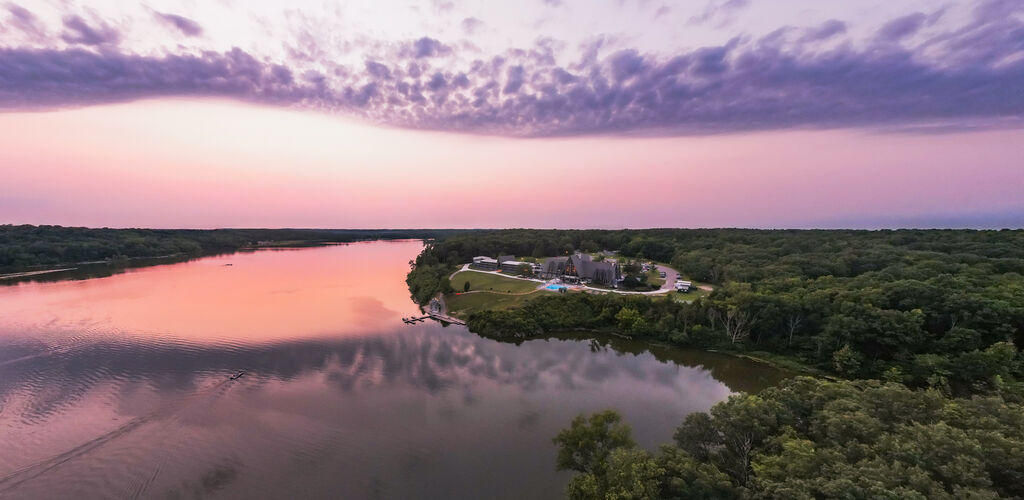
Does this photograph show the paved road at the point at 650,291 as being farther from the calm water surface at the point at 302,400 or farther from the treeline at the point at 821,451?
the treeline at the point at 821,451

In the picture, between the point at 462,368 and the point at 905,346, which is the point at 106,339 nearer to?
the point at 462,368

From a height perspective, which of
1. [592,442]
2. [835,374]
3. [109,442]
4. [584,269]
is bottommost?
[835,374]

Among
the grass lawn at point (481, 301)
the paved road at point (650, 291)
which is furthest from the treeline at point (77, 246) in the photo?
the grass lawn at point (481, 301)

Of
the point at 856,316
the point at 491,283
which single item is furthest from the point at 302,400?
the point at 856,316

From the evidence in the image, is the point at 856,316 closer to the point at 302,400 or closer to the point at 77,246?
the point at 302,400

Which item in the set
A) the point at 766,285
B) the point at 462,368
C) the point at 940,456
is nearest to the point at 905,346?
the point at 766,285

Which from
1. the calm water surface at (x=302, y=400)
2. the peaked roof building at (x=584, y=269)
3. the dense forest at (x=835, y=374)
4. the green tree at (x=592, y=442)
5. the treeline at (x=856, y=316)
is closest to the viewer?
the dense forest at (x=835, y=374)

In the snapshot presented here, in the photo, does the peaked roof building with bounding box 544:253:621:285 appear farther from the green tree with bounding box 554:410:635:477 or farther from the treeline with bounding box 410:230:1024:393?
the green tree with bounding box 554:410:635:477
